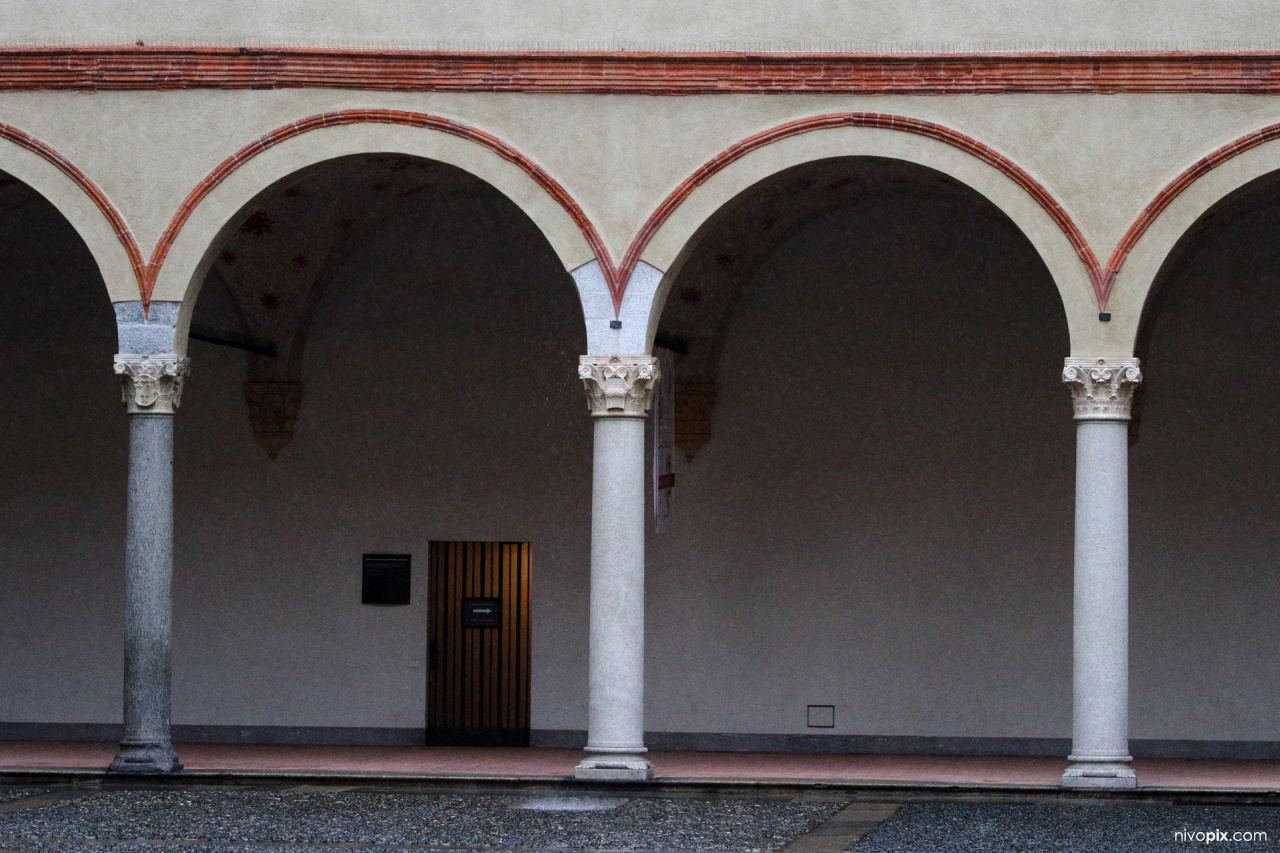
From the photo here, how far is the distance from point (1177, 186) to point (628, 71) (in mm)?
3590

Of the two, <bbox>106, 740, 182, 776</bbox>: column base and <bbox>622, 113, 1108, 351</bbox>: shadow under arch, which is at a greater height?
<bbox>622, 113, 1108, 351</bbox>: shadow under arch

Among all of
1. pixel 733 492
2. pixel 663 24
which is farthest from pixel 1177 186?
pixel 733 492

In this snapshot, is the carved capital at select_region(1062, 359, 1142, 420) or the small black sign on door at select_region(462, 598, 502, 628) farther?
the small black sign on door at select_region(462, 598, 502, 628)

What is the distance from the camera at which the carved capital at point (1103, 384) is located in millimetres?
12484

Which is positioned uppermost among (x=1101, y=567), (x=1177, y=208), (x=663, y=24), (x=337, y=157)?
(x=663, y=24)

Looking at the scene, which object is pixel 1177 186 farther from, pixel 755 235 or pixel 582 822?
pixel 582 822

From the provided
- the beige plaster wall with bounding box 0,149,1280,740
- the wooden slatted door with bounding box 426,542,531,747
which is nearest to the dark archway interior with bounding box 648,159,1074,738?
the beige plaster wall with bounding box 0,149,1280,740

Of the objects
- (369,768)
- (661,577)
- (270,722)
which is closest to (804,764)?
(661,577)

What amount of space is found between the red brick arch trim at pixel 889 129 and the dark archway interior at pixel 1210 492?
9.68 feet

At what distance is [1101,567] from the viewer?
41.1 ft

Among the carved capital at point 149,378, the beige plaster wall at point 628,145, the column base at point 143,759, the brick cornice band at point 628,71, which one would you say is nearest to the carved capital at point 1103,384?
the beige plaster wall at point 628,145

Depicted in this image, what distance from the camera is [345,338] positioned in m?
16.4

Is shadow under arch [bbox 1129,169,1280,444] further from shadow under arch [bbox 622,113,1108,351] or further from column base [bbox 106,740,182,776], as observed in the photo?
column base [bbox 106,740,182,776]

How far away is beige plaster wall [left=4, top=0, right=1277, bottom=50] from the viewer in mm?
12672
